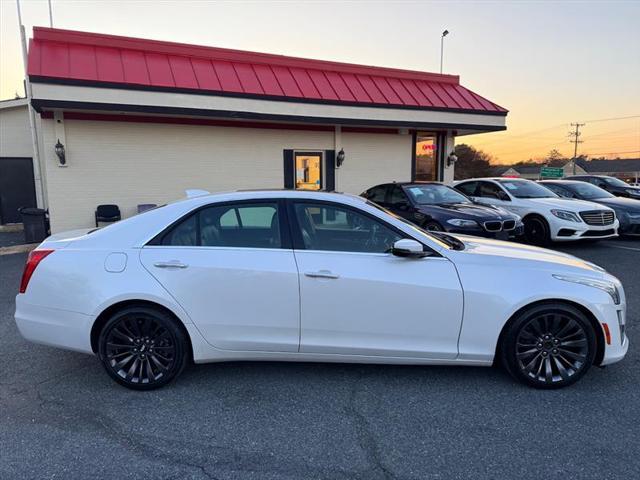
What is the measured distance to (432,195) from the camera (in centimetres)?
915

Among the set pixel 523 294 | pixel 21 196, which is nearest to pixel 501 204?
pixel 523 294

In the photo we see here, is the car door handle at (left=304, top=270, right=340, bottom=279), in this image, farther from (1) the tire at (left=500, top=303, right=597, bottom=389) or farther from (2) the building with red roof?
(2) the building with red roof

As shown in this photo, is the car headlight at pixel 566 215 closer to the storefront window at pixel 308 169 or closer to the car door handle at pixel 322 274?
the storefront window at pixel 308 169

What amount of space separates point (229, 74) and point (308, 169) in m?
3.11

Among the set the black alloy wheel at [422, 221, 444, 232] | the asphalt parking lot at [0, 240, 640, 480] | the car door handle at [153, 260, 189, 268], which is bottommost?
the asphalt parking lot at [0, 240, 640, 480]

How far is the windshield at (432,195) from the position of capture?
8.95 meters

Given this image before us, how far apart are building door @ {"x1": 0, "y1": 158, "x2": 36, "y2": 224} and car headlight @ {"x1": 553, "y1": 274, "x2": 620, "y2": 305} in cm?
1572

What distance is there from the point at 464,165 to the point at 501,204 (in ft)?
194

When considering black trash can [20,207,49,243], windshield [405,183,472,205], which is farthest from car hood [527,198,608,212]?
black trash can [20,207,49,243]

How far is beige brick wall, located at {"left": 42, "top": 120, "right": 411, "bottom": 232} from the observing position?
366 inches

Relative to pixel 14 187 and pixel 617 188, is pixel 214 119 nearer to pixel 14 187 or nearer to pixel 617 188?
pixel 14 187

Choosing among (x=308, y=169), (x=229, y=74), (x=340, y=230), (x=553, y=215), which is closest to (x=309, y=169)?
(x=308, y=169)

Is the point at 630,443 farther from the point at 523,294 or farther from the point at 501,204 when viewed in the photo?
the point at 501,204

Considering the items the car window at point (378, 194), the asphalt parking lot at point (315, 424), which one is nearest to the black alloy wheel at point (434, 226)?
the car window at point (378, 194)
